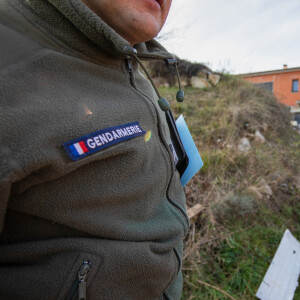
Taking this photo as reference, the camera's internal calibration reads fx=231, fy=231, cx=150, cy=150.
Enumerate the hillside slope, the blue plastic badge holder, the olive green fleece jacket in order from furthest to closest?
the hillside slope, the blue plastic badge holder, the olive green fleece jacket

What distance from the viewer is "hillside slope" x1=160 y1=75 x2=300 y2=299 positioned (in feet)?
6.28

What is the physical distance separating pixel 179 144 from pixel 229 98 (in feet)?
15.1

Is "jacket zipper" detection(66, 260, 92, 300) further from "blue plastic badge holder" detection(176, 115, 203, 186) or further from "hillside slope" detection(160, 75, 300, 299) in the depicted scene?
"hillside slope" detection(160, 75, 300, 299)

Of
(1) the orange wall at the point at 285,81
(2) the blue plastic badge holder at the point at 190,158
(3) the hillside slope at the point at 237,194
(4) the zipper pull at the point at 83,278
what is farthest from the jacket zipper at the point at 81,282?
(1) the orange wall at the point at 285,81

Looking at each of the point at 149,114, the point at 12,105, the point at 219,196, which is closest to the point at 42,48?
the point at 12,105

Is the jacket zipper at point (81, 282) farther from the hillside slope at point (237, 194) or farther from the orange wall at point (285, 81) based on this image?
the orange wall at point (285, 81)

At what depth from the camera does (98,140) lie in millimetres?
608

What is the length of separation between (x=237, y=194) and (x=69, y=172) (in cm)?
256

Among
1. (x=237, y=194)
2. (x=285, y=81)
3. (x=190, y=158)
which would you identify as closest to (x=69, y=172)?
(x=190, y=158)

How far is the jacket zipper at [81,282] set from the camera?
1.89ft

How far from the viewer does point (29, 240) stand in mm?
598

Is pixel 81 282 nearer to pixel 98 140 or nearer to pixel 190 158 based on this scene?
pixel 98 140

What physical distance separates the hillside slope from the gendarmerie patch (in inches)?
60.6

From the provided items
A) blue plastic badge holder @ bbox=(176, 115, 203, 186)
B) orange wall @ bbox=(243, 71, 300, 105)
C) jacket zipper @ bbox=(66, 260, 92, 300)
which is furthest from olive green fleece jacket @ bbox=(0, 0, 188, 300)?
orange wall @ bbox=(243, 71, 300, 105)
